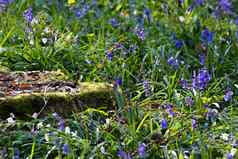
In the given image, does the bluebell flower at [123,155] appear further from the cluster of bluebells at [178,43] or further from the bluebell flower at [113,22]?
the bluebell flower at [113,22]

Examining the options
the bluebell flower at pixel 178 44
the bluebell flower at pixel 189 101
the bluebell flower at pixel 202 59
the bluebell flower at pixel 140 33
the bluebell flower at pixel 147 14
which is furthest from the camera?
the bluebell flower at pixel 147 14

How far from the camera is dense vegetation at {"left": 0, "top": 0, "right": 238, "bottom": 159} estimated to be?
341cm

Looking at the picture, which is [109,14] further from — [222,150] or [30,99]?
[222,150]

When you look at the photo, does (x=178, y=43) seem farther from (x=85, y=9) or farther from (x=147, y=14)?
(x=85, y=9)

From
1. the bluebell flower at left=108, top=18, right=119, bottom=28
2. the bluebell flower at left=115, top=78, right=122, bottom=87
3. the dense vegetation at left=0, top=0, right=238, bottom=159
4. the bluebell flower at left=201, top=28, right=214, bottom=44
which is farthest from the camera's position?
the bluebell flower at left=108, top=18, right=119, bottom=28

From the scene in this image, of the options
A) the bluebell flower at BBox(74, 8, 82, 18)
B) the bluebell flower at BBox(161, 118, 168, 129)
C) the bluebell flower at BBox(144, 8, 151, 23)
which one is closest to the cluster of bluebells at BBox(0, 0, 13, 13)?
the bluebell flower at BBox(74, 8, 82, 18)

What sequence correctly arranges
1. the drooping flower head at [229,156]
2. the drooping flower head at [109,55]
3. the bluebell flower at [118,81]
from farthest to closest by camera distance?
the drooping flower head at [109,55] → the bluebell flower at [118,81] → the drooping flower head at [229,156]

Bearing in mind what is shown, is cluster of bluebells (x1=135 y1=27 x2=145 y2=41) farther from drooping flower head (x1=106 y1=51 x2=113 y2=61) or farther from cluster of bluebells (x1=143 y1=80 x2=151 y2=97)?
cluster of bluebells (x1=143 y1=80 x2=151 y2=97)

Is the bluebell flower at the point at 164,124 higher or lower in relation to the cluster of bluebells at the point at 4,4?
lower

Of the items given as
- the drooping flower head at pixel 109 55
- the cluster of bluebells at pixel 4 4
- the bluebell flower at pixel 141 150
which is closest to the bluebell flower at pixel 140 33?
the drooping flower head at pixel 109 55

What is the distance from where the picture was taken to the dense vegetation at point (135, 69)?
3412mm

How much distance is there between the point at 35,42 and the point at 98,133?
1340 mm

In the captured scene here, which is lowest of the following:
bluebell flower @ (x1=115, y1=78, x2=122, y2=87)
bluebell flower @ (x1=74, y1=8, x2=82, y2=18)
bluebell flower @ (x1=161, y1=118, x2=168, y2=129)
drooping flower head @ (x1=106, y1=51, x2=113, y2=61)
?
bluebell flower @ (x1=161, y1=118, x2=168, y2=129)

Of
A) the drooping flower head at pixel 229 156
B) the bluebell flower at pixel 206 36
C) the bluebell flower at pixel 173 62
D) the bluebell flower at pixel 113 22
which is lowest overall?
the drooping flower head at pixel 229 156
